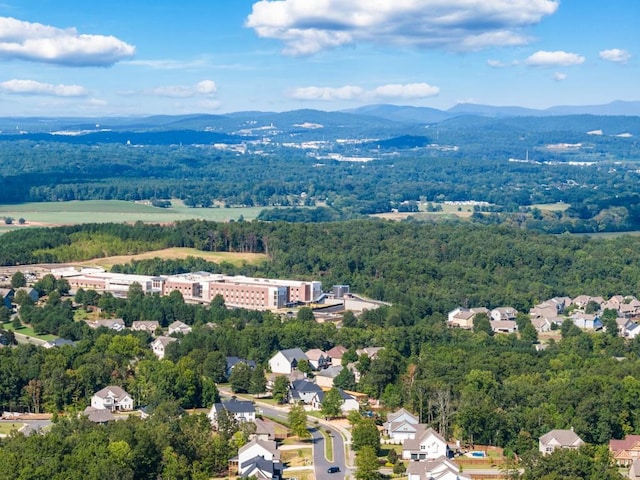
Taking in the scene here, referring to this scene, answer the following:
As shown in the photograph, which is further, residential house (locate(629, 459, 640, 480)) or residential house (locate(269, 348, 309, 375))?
residential house (locate(269, 348, 309, 375))

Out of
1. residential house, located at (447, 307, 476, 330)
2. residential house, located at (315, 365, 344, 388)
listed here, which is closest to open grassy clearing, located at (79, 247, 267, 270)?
residential house, located at (447, 307, 476, 330)

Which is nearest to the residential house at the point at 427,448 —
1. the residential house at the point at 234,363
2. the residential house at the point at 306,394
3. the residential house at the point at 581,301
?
the residential house at the point at 306,394

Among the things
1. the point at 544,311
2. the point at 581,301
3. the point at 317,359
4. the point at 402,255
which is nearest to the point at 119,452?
the point at 317,359

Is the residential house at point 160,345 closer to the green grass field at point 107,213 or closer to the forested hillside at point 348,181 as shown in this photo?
the green grass field at point 107,213

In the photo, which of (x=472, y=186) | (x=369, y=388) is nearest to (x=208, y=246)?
(x=369, y=388)

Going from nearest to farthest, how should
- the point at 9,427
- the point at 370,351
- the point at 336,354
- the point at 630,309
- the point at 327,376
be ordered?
1. the point at 9,427
2. the point at 327,376
3. the point at 370,351
4. the point at 336,354
5. the point at 630,309

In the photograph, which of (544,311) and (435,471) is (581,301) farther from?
(435,471)

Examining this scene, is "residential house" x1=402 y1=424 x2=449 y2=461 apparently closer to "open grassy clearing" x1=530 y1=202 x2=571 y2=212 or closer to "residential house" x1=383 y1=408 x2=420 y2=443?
"residential house" x1=383 y1=408 x2=420 y2=443
